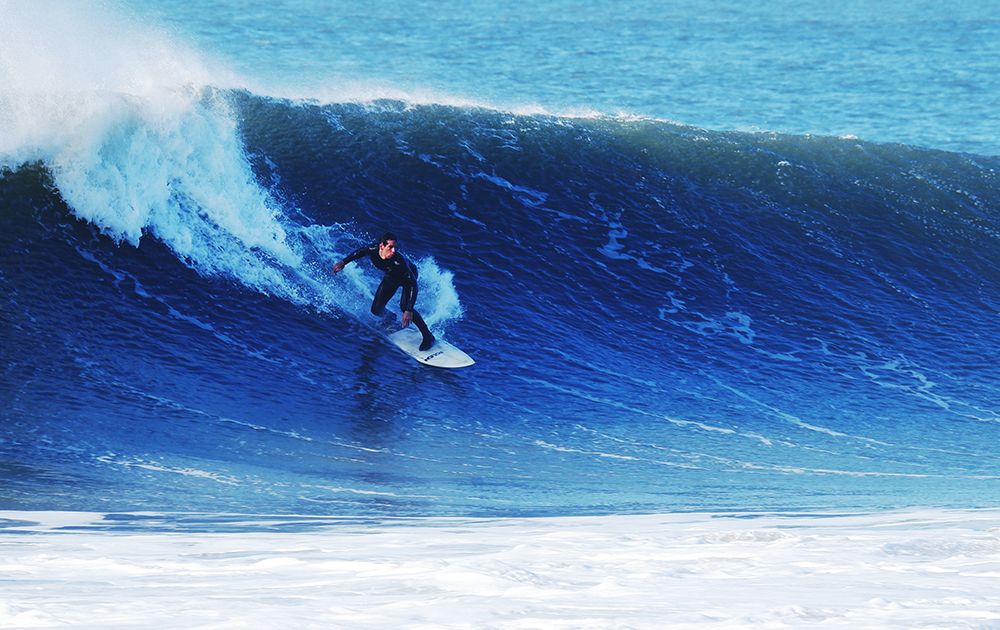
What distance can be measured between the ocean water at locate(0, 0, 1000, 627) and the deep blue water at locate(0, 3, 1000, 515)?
0.04m

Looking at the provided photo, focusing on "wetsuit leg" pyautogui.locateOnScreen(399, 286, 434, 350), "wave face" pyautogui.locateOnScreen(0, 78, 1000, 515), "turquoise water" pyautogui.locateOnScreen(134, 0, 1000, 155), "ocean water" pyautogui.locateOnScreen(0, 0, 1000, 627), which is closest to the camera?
"ocean water" pyautogui.locateOnScreen(0, 0, 1000, 627)

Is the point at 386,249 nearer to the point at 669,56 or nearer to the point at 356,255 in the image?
the point at 356,255

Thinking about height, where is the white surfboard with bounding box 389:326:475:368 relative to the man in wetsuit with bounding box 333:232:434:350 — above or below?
below

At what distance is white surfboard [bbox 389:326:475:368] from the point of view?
12.3 meters

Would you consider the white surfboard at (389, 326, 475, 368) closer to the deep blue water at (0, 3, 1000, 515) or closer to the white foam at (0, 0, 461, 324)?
the deep blue water at (0, 3, 1000, 515)

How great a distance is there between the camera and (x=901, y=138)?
2800cm

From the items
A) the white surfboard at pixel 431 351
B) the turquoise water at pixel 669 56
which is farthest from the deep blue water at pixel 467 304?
the turquoise water at pixel 669 56

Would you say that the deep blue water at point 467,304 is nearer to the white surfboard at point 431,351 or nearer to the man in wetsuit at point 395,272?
the white surfboard at point 431,351

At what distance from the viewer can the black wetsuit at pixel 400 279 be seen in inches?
482

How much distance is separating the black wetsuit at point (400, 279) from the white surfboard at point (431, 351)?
11cm

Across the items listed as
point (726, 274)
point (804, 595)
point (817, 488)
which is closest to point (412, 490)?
point (817, 488)

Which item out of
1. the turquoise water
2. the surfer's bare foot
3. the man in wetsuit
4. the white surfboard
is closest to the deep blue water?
the white surfboard

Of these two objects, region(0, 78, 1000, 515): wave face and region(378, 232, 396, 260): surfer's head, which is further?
region(378, 232, 396, 260): surfer's head

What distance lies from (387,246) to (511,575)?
6.97 meters
